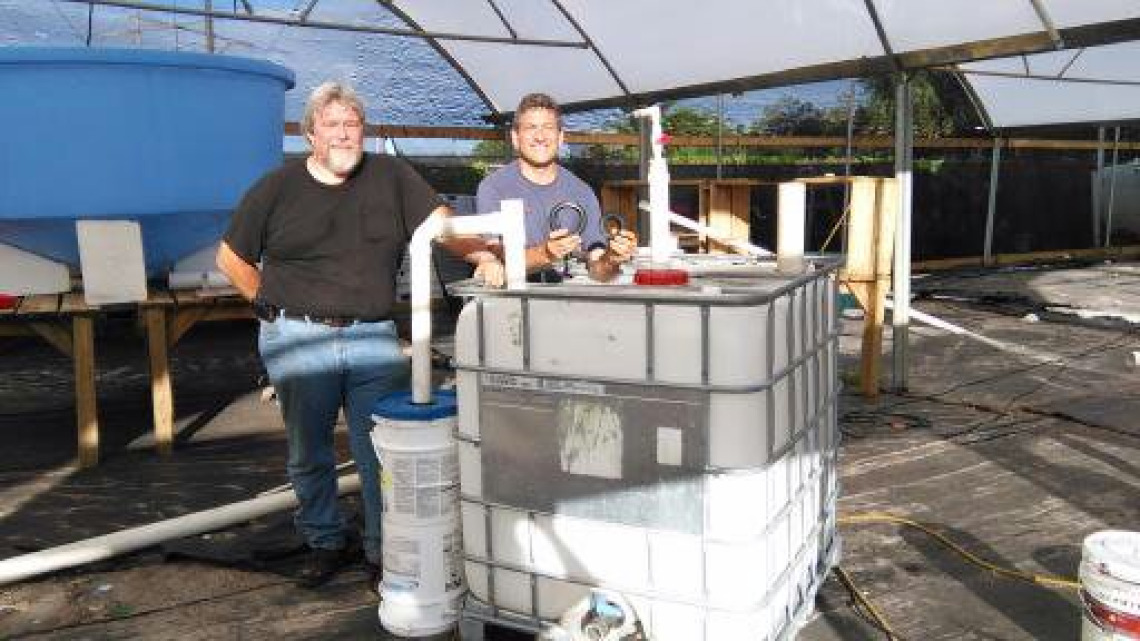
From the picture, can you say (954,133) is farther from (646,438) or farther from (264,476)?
(646,438)

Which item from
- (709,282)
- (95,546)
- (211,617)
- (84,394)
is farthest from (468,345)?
(84,394)

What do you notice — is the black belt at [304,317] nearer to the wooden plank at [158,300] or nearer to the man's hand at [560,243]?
the man's hand at [560,243]

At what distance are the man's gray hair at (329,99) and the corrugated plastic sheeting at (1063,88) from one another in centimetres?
700

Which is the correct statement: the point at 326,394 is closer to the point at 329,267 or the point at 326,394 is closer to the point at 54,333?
the point at 329,267

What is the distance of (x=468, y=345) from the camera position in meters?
2.18

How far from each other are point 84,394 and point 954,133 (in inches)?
445

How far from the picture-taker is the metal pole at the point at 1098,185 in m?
13.2

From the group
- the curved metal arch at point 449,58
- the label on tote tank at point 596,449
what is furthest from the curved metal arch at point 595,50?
the label on tote tank at point 596,449

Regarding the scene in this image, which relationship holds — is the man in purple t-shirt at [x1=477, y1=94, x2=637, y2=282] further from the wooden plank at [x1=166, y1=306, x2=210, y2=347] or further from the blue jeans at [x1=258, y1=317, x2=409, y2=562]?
the wooden plank at [x1=166, y1=306, x2=210, y2=347]

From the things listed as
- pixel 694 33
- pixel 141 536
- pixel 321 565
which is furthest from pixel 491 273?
pixel 694 33

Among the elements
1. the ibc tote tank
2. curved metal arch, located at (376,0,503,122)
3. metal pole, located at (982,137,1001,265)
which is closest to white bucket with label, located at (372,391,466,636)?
the ibc tote tank

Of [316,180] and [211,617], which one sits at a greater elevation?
[316,180]

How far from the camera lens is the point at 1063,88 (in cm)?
897

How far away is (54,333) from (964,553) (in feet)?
13.1
